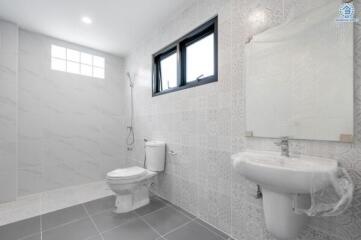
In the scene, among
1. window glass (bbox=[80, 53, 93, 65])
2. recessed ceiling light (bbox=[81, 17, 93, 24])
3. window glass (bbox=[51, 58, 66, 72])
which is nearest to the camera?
recessed ceiling light (bbox=[81, 17, 93, 24])

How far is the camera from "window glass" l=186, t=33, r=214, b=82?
1896 mm

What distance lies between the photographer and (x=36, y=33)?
8.46 ft

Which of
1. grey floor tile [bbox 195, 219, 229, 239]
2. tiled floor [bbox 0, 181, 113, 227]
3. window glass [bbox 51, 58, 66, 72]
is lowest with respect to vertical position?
tiled floor [bbox 0, 181, 113, 227]

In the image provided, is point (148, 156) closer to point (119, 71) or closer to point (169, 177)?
point (169, 177)

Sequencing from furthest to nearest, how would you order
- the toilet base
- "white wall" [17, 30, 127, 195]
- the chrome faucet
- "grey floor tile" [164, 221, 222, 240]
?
"white wall" [17, 30, 127, 195]
the toilet base
"grey floor tile" [164, 221, 222, 240]
the chrome faucet

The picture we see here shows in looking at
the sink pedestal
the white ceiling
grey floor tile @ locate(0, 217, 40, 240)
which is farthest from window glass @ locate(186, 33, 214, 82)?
grey floor tile @ locate(0, 217, 40, 240)

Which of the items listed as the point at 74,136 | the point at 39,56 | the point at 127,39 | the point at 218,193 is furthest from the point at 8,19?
the point at 218,193

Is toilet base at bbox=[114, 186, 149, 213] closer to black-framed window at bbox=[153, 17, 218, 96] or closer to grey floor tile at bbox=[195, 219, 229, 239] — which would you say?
grey floor tile at bbox=[195, 219, 229, 239]

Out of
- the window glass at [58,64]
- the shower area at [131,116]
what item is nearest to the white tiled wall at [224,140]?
the shower area at [131,116]

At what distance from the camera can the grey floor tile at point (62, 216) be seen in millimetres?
1812

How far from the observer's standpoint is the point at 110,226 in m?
1.77

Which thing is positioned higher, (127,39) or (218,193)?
(127,39)

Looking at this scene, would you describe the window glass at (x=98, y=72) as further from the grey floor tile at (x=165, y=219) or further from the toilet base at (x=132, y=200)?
the grey floor tile at (x=165, y=219)

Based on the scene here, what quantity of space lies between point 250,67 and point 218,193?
3.91 ft
